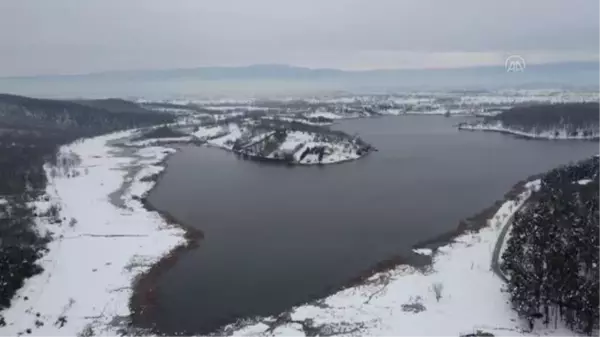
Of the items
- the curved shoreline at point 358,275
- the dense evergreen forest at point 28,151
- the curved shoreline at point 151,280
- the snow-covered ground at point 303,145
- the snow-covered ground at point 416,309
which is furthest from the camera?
the snow-covered ground at point 303,145

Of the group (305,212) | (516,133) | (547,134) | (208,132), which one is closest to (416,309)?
(305,212)

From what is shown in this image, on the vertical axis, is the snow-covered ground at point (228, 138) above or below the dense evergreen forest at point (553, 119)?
below

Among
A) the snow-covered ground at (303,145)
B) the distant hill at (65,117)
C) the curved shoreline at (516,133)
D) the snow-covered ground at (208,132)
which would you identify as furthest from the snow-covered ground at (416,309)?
the distant hill at (65,117)

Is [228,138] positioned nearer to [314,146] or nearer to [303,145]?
[303,145]

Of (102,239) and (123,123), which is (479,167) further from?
(123,123)

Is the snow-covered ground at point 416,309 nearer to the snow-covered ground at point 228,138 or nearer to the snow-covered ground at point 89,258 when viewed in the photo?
the snow-covered ground at point 89,258

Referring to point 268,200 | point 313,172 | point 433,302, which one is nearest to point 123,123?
point 313,172

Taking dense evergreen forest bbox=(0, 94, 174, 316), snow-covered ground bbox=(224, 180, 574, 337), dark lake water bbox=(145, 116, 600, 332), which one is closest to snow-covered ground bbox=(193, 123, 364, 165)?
dark lake water bbox=(145, 116, 600, 332)
